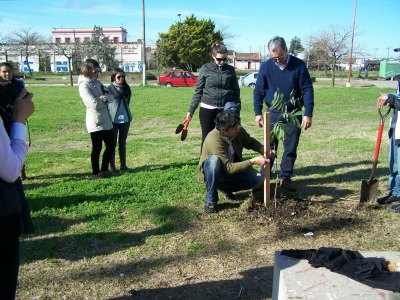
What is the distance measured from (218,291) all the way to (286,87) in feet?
8.73

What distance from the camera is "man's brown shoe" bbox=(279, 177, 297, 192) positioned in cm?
491

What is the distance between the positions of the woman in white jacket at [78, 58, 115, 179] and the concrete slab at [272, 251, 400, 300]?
3647 mm

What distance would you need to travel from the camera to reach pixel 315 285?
89.3 inches

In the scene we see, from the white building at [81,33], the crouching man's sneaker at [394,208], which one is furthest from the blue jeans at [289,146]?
the white building at [81,33]

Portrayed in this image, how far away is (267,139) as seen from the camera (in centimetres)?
389

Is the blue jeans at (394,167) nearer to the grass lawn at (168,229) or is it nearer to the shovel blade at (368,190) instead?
the shovel blade at (368,190)

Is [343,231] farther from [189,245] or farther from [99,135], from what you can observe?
[99,135]

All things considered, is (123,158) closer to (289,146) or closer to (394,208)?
(289,146)

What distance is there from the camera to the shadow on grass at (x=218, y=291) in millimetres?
2883

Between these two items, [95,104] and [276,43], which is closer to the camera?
[276,43]

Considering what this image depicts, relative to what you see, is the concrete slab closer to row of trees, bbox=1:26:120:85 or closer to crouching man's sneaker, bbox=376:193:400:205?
crouching man's sneaker, bbox=376:193:400:205

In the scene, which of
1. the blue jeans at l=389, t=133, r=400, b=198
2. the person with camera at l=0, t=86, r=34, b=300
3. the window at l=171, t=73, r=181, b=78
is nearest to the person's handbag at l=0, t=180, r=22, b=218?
the person with camera at l=0, t=86, r=34, b=300

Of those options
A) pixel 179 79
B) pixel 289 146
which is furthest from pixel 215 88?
pixel 179 79

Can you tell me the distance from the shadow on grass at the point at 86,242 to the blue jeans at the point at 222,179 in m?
0.40
